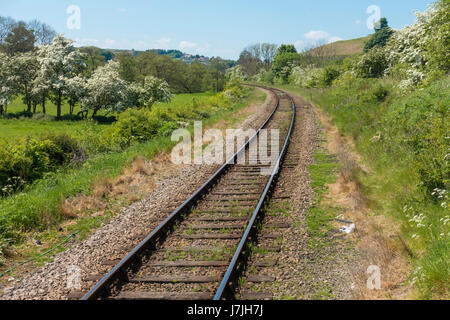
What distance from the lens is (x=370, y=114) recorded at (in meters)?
14.5

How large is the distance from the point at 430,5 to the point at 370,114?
4.54 meters

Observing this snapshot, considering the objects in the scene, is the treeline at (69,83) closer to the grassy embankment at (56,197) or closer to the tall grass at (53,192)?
the grassy embankment at (56,197)

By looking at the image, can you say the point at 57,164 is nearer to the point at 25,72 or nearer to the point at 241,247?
the point at 241,247

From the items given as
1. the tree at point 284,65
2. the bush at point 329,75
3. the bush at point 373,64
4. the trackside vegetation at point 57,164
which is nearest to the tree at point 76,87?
the trackside vegetation at point 57,164

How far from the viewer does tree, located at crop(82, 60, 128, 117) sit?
99.0 ft

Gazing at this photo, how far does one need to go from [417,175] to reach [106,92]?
28.1 metres

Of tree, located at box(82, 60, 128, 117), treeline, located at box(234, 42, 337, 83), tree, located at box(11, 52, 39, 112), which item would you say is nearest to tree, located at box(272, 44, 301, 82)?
treeline, located at box(234, 42, 337, 83)

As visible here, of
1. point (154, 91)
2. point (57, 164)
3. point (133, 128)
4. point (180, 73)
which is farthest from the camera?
point (180, 73)

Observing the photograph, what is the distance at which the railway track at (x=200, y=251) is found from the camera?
5078 mm
